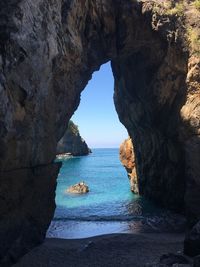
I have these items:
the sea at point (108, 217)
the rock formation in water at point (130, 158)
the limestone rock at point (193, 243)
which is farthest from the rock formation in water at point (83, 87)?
the limestone rock at point (193, 243)

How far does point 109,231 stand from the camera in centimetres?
2597

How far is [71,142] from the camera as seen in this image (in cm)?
14538

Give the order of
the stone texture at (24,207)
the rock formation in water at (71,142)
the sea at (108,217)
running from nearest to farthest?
the stone texture at (24,207) → the sea at (108,217) → the rock formation in water at (71,142)

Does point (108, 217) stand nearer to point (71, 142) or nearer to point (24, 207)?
point (24, 207)

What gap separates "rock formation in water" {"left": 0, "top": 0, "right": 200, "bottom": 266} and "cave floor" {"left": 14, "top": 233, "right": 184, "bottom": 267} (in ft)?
3.54

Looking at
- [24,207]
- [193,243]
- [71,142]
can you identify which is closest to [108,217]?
[24,207]

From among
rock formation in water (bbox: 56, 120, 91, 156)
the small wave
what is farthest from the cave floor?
rock formation in water (bbox: 56, 120, 91, 156)

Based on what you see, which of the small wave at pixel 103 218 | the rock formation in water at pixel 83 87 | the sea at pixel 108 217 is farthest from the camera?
the small wave at pixel 103 218

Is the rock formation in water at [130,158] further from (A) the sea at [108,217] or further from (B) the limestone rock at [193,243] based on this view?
(B) the limestone rock at [193,243]

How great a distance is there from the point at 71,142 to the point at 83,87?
116118 millimetres

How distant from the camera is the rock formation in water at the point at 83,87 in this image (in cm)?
1672

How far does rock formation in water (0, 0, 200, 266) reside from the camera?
54.9 ft

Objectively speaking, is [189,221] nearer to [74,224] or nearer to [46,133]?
[74,224]

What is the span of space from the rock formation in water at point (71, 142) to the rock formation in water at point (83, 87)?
97346 mm
